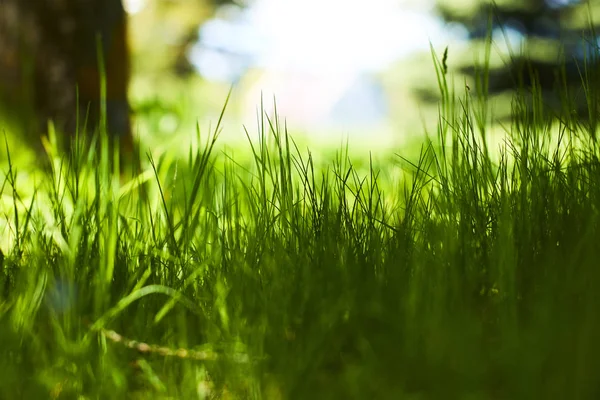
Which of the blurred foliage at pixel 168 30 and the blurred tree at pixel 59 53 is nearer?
the blurred tree at pixel 59 53

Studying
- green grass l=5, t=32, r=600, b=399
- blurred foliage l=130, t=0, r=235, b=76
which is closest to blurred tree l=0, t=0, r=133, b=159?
green grass l=5, t=32, r=600, b=399

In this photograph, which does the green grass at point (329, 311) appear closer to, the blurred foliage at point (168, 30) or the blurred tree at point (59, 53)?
the blurred tree at point (59, 53)

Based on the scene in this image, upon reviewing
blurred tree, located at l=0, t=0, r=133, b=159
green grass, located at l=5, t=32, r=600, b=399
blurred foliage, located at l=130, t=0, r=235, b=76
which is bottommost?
green grass, located at l=5, t=32, r=600, b=399

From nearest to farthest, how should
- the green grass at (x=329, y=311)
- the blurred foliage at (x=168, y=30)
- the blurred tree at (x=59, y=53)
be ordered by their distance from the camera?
1. the green grass at (x=329, y=311)
2. the blurred tree at (x=59, y=53)
3. the blurred foliage at (x=168, y=30)

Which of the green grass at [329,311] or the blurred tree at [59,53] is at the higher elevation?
the blurred tree at [59,53]

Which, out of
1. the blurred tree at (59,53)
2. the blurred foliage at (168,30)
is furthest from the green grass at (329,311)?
the blurred foliage at (168,30)

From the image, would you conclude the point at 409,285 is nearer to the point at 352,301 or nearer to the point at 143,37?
the point at 352,301

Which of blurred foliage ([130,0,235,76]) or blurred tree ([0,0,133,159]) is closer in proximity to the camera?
blurred tree ([0,0,133,159])

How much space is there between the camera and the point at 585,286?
2.45 ft

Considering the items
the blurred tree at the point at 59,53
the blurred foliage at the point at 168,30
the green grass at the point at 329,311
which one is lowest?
the green grass at the point at 329,311

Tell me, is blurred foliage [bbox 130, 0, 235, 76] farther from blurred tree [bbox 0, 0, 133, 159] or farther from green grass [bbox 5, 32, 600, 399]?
green grass [bbox 5, 32, 600, 399]

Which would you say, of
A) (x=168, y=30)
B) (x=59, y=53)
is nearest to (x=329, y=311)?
(x=59, y=53)

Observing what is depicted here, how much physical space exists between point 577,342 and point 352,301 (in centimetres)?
27

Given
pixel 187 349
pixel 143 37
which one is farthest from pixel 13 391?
pixel 143 37
